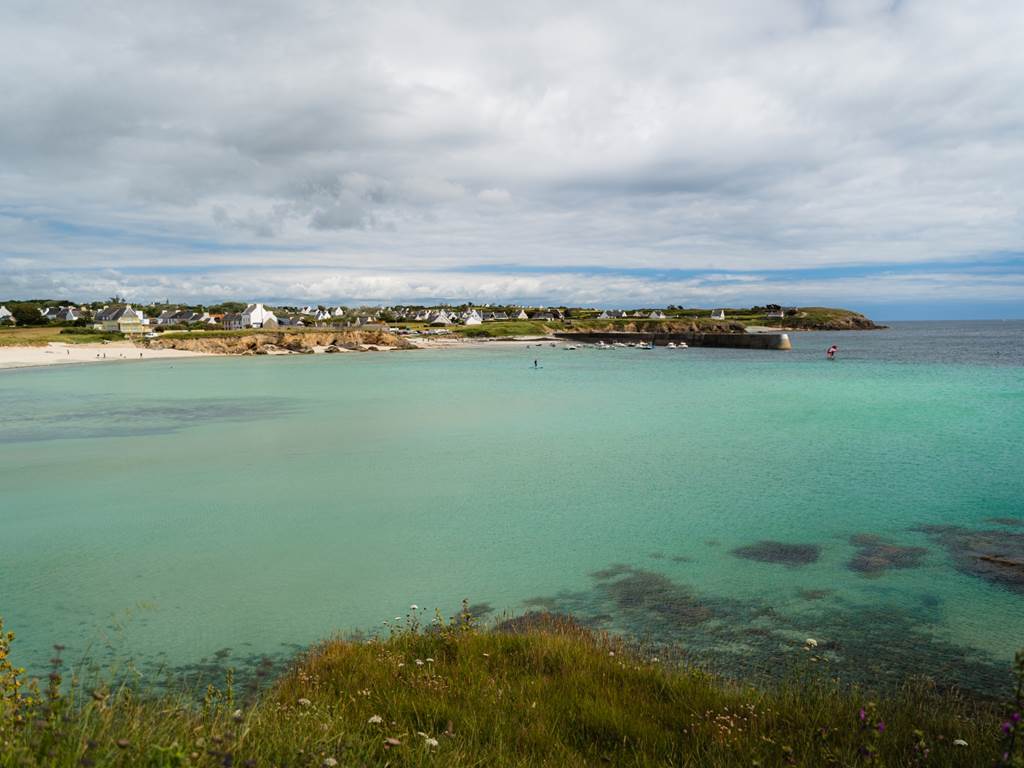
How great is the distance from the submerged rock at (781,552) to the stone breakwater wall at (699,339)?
341 feet

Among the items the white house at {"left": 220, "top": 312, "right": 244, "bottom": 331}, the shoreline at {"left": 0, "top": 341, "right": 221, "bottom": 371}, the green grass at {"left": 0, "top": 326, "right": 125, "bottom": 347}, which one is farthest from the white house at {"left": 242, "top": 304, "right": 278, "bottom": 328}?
the shoreline at {"left": 0, "top": 341, "right": 221, "bottom": 371}

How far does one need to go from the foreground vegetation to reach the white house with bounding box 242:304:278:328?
151184 millimetres

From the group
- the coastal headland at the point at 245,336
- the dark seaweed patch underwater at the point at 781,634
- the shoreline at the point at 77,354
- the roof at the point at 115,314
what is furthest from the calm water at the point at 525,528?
the roof at the point at 115,314

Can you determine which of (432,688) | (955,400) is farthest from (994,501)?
(955,400)

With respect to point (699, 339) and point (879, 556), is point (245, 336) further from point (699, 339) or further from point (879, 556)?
Result: point (879, 556)

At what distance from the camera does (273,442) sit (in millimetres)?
27062

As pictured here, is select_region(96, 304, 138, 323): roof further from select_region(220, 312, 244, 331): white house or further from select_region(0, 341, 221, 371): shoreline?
select_region(0, 341, 221, 371): shoreline

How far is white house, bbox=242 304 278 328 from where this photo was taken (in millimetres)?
148625

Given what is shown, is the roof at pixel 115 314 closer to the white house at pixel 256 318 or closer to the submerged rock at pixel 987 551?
→ the white house at pixel 256 318

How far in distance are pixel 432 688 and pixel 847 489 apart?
1582 cm

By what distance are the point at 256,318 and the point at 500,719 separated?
510 feet

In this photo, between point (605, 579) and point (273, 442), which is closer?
point (605, 579)

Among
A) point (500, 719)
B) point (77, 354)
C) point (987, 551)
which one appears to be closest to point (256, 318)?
point (77, 354)

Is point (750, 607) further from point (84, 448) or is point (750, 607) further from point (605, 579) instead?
point (84, 448)
